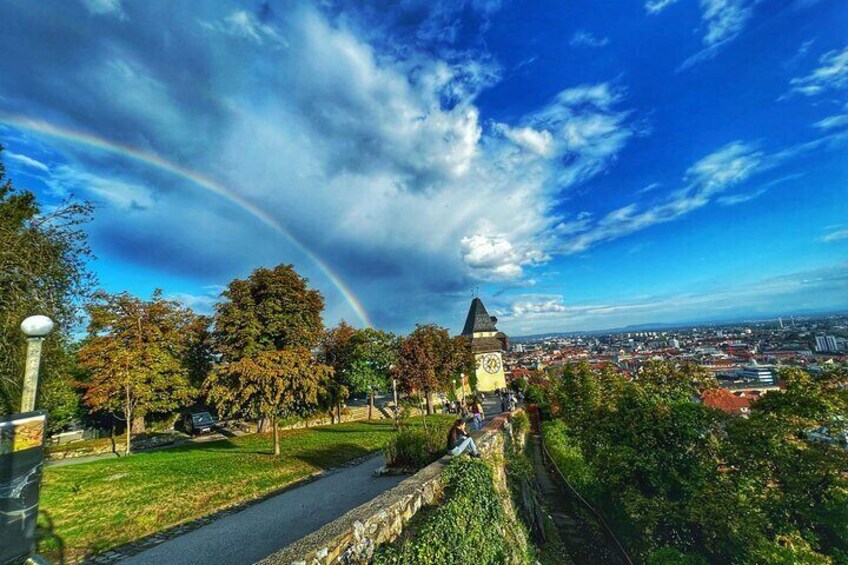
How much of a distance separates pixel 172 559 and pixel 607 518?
14383mm

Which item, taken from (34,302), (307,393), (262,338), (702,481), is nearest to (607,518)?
(702,481)

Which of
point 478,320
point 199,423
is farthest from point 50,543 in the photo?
point 478,320

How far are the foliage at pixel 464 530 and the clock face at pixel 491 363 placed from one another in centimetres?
3971

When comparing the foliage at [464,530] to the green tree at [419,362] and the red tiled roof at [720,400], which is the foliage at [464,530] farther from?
the green tree at [419,362]

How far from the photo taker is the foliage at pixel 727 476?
855cm

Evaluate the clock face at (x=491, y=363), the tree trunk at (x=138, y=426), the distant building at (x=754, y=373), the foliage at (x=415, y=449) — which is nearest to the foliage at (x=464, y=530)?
the foliage at (x=415, y=449)

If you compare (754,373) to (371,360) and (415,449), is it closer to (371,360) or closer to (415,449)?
(371,360)

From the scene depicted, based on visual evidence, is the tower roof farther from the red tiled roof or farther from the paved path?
the paved path

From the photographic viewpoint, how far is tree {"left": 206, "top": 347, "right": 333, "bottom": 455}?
13.6 metres

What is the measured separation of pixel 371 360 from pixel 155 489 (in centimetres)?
1915

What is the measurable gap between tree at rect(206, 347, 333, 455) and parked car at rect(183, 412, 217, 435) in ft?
52.3

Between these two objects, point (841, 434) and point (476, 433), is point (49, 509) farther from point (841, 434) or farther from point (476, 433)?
point (841, 434)

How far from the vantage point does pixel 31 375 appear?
3.98 m

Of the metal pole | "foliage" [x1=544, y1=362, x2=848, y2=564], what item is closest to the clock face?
"foliage" [x1=544, y1=362, x2=848, y2=564]
